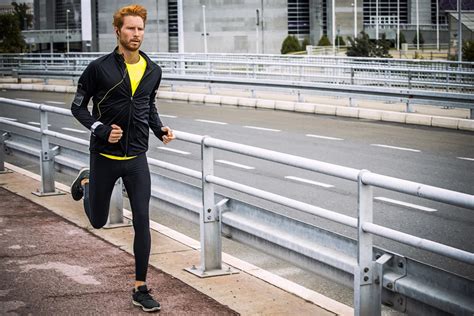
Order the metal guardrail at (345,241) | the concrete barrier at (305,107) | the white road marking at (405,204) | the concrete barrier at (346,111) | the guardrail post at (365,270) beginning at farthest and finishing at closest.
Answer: the concrete barrier at (305,107), the concrete barrier at (346,111), the white road marking at (405,204), the guardrail post at (365,270), the metal guardrail at (345,241)

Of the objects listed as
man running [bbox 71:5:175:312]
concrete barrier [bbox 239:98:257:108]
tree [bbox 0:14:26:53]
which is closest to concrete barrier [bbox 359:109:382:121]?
concrete barrier [bbox 239:98:257:108]

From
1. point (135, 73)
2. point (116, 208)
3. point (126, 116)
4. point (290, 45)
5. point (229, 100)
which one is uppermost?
point (290, 45)

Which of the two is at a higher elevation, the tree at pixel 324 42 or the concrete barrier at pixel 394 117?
the tree at pixel 324 42

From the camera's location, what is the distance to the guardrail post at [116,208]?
9.08 metres

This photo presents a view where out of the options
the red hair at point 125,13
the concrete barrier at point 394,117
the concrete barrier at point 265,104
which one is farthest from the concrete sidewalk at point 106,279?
the concrete barrier at point 265,104

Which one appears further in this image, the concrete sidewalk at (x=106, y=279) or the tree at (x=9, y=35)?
the tree at (x=9, y=35)

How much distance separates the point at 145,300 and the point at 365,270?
1.57m

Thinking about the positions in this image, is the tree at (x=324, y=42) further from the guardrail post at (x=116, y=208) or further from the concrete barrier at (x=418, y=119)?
the guardrail post at (x=116, y=208)

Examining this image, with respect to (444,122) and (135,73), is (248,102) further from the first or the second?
(135,73)

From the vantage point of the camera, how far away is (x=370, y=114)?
23984mm

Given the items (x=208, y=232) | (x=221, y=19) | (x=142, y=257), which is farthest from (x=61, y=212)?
(x=221, y=19)

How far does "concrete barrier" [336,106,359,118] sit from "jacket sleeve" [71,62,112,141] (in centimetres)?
1843

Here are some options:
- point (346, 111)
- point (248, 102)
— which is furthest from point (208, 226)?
point (248, 102)

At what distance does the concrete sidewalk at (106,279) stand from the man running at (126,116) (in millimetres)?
406
